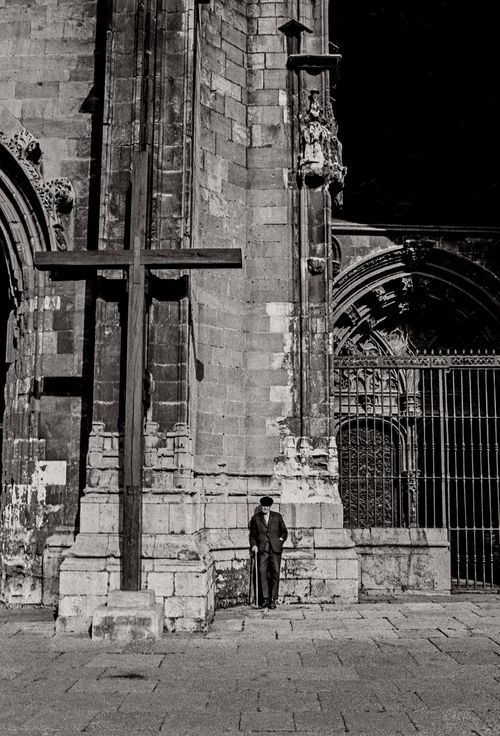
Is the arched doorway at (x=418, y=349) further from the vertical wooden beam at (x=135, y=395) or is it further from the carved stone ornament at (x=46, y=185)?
the vertical wooden beam at (x=135, y=395)

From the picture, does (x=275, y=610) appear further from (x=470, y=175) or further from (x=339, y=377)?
(x=470, y=175)

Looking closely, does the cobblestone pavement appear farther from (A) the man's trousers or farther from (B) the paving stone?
(A) the man's trousers

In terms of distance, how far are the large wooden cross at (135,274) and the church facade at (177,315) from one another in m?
0.04

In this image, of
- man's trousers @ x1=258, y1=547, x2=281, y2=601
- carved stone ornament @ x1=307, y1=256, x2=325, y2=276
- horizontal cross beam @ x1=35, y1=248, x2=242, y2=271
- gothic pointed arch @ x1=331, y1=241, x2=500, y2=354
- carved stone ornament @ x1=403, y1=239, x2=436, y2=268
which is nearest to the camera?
horizontal cross beam @ x1=35, y1=248, x2=242, y2=271

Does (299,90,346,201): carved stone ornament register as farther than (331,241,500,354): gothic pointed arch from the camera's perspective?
No

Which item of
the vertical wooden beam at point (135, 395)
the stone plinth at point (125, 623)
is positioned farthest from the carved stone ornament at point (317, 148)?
the stone plinth at point (125, 623)

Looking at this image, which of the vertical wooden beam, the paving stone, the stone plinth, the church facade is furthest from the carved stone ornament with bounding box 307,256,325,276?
the paving stone

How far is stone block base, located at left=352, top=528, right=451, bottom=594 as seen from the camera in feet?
35.9

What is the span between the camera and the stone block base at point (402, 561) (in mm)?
10945

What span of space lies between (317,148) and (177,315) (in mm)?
3544

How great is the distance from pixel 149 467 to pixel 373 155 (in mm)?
8999

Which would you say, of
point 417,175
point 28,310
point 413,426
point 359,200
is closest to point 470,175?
point 417,175

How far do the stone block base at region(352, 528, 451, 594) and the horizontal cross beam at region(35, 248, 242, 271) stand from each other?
187 inches

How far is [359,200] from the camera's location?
585 inches
